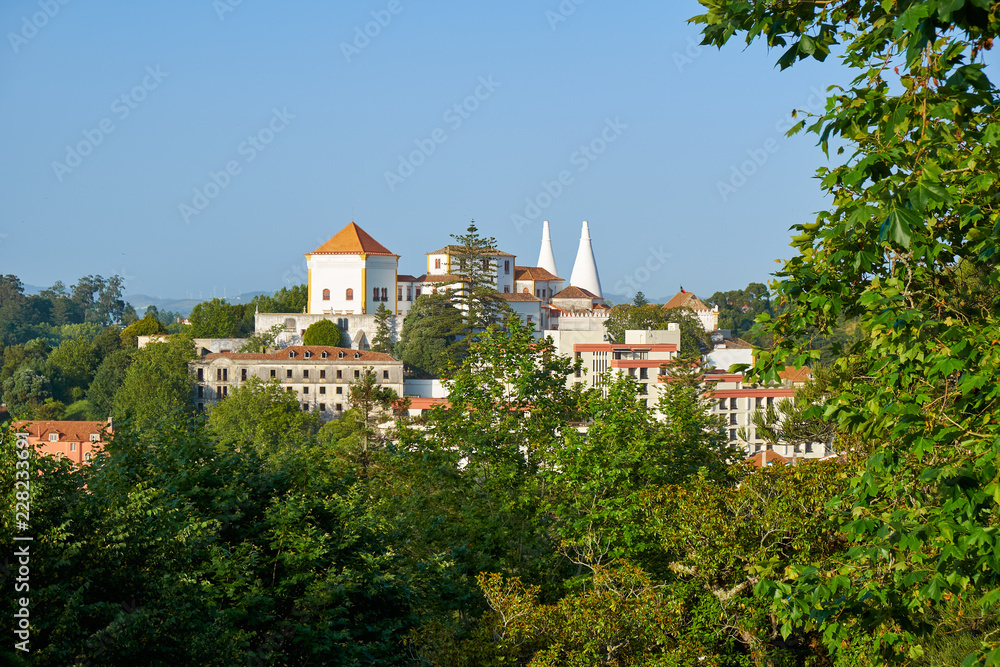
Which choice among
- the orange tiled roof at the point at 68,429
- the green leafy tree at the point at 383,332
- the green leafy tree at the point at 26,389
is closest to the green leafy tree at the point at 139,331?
the green leafy tree at the point at 26,389

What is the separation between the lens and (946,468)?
139 inches

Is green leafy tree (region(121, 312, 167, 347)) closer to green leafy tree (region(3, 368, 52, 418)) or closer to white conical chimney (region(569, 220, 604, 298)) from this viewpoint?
green leafy tree (region(3, 368, 52, 418))

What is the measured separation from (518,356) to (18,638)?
851 cm

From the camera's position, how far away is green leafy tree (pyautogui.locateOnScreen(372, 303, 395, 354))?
57219mm

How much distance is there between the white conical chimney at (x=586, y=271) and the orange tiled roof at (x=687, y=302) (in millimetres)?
21629

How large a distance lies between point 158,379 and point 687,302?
36.6m

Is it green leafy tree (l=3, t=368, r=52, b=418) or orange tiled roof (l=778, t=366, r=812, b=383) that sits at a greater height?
orange tiled roof (l=778, t=366, r=812, b=383)

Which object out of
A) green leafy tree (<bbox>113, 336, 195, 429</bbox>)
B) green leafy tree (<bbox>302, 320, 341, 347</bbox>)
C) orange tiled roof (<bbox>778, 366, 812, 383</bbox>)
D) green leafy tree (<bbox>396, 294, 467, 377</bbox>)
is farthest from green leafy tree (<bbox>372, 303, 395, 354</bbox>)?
orange tiled roof (<bbox>778, 366, 812, 383</bbox>)

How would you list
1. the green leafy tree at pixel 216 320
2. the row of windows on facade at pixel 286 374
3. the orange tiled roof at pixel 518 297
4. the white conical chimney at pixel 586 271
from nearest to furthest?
the row of windows on facade at pixel 286 374
the green leafy tree at pixel 216 320
the orange tiled roof at pixel 518 297
the white conical chimney at pixel 586 271

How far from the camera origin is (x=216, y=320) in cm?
6138

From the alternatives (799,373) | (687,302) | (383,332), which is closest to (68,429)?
(383,332)

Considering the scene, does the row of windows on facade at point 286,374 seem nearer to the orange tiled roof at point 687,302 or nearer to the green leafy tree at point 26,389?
the green leafy tree at point 26,389

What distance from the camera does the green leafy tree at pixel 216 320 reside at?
60719 mm

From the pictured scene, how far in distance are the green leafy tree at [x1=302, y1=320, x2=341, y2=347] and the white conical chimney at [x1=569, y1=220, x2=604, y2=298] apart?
40433 millimetres
